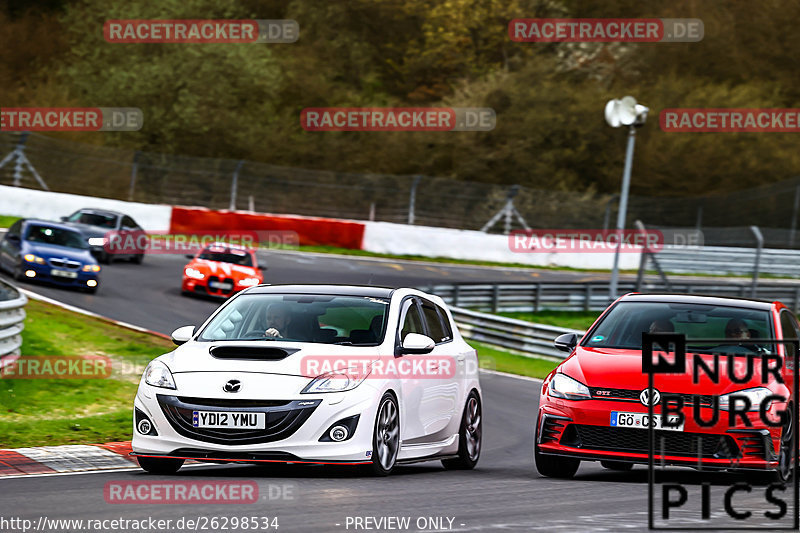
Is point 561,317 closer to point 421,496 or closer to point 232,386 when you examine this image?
point 232,386

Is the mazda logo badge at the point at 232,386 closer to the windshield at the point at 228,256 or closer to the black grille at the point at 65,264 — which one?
the black grille at the point at 65,264

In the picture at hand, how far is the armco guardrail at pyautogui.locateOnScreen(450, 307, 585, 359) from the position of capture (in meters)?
23.7

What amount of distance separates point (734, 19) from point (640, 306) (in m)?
54.0

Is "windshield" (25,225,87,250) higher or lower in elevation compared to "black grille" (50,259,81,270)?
higher

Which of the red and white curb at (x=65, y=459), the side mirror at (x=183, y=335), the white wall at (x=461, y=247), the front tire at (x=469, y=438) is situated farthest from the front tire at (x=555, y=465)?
the white wall at (x=461, y=247)

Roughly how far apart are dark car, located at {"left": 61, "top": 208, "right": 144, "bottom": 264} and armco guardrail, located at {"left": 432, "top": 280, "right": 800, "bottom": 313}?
7795mm

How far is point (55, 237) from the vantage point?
24.2 m

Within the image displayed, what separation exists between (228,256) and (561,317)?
26.5 feet

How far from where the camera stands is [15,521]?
6613 mm

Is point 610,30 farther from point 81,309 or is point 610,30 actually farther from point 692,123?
point 81,309

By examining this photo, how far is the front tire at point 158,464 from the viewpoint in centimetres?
888

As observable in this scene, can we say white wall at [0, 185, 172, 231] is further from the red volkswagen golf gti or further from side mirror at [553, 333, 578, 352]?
the red volkswagen golf gti

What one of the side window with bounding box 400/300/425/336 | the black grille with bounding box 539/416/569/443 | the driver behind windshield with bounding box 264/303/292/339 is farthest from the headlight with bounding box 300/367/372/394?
the black grille with bounding box 539/416/569/443

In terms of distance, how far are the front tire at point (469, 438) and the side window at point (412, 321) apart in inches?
37.4
